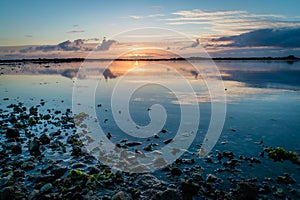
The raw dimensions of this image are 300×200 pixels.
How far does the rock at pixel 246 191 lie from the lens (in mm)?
7496

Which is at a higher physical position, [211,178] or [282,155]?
[282,155]

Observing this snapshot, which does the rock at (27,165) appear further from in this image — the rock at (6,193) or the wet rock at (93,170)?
the wet rock at (93,170)

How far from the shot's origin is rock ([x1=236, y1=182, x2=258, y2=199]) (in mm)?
7496

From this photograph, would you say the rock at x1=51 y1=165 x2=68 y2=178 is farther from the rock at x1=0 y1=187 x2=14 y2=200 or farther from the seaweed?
the seaweed

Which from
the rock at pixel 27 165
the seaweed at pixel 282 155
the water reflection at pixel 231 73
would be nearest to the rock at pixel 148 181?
the rock at pixel 27 165

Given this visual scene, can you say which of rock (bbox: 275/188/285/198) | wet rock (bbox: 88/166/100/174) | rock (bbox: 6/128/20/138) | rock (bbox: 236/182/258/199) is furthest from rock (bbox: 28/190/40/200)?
rock (bbox: 275/188/285/198)

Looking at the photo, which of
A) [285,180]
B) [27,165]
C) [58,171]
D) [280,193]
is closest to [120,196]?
[58,171]

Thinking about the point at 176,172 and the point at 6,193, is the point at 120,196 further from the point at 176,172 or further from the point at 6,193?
the point at 6,193

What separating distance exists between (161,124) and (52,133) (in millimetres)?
6339

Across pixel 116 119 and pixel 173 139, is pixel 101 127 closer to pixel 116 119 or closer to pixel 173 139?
pixel 116 119

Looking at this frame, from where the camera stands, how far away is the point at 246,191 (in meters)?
7.56

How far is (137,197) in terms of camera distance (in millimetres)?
7656

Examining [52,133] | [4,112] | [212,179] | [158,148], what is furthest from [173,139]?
[4,112]

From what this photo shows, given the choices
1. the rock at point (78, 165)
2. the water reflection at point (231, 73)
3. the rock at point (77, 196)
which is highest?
the water reflection at point (231, 73)
